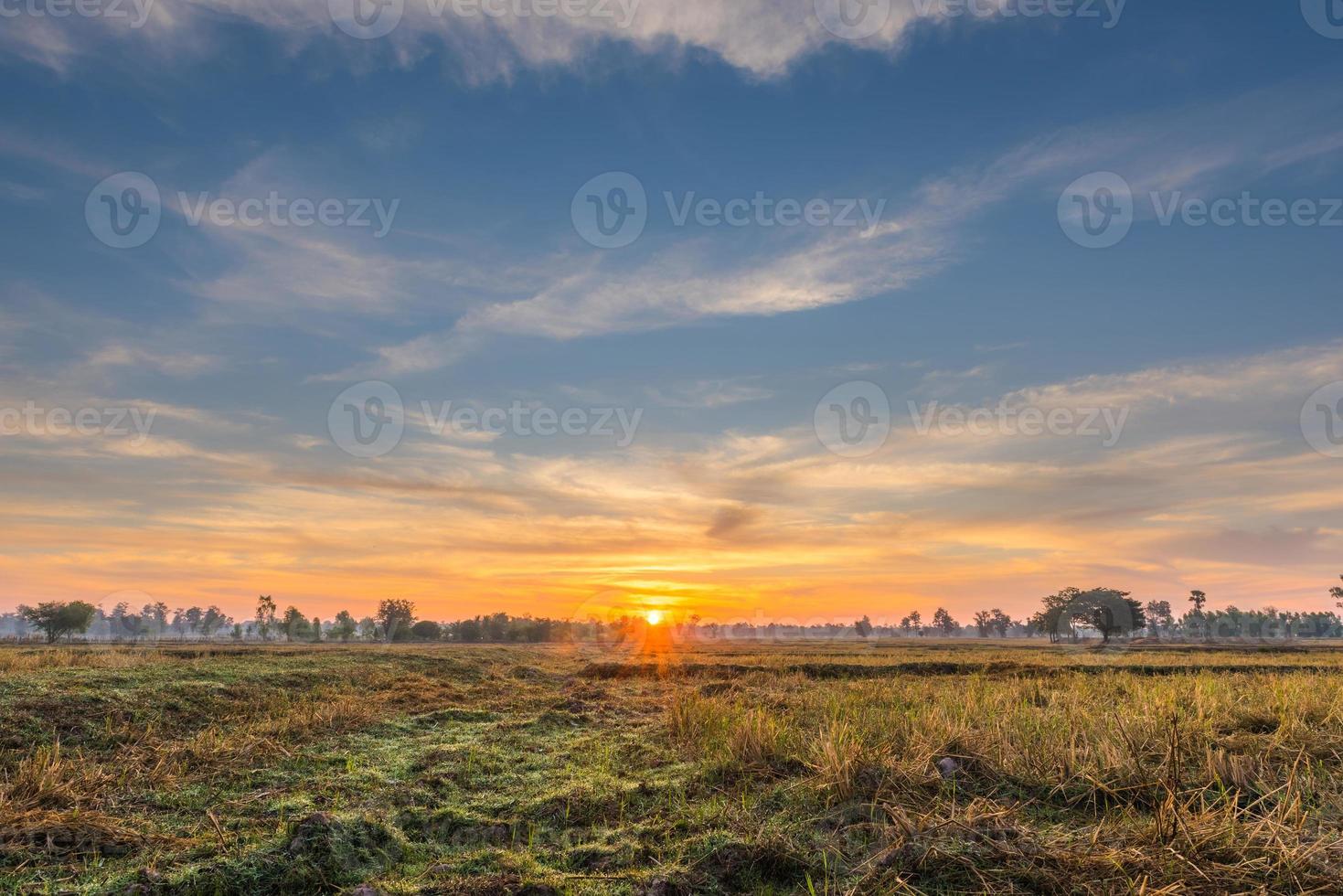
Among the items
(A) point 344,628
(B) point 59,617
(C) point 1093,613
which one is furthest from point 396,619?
(C) point 1093,613

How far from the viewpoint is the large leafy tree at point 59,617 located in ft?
373

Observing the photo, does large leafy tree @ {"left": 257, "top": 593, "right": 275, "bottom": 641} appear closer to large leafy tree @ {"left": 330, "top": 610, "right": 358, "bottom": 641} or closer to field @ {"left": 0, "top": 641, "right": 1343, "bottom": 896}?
large leafy tree @ {"left": 330, "top": 610, "right": 358, "bottom": 641}

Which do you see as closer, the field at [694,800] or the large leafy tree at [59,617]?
the field at [694,800]

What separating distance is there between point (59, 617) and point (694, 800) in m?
144

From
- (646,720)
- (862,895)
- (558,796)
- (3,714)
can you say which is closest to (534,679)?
(646,720)

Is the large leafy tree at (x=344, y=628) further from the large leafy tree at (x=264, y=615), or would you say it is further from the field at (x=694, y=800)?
the field at (x=694, y=800)

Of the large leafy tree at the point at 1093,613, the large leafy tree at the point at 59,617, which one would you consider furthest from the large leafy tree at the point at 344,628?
the large leafy tree at the point at 1093,613

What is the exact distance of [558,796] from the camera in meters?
10.2

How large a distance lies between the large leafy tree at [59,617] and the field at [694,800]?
12914cm

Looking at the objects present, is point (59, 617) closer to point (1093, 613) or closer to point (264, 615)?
point (264, 615)

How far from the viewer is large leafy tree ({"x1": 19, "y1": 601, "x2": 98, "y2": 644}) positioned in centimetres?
11356

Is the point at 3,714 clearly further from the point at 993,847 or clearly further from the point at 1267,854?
the point at 1267,854

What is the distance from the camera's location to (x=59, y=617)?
371 feet

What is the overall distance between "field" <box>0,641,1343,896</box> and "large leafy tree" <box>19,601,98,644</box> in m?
129
